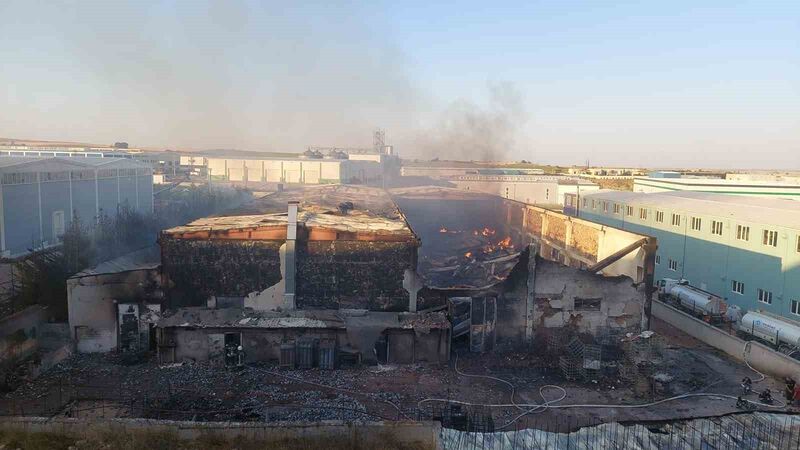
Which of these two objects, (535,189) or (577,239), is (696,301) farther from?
(535,189)

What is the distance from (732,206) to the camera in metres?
19.1

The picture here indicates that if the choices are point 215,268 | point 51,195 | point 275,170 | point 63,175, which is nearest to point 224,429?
point 215,268

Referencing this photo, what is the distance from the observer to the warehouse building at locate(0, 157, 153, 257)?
19.8 meters

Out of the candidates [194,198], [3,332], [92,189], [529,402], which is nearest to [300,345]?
[529,402]

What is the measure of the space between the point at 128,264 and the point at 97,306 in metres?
2.85

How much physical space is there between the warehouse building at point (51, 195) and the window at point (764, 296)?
2468cm

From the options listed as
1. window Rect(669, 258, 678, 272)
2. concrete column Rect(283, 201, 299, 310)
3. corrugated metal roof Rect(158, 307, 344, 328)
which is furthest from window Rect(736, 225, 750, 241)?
concrete column Rect(283, 201, 299, 310)

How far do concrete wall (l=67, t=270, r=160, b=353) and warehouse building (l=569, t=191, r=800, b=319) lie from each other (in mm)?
17115

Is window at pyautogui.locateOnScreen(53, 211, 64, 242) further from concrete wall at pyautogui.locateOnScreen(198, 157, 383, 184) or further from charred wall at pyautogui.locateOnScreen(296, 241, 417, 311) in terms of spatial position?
concrete wall at pyautogui.locateOnScreen(198, 157, 383, 184)

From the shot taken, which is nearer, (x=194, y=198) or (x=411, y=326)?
(x=411, y=326)

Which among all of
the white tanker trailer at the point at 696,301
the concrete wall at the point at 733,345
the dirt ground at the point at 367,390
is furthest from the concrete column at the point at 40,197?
the white tanker trailer at the point at 696,301

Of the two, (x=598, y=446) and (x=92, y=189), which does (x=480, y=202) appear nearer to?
(x=92, y=189)

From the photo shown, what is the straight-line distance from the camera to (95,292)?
1197 cm

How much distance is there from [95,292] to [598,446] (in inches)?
405
